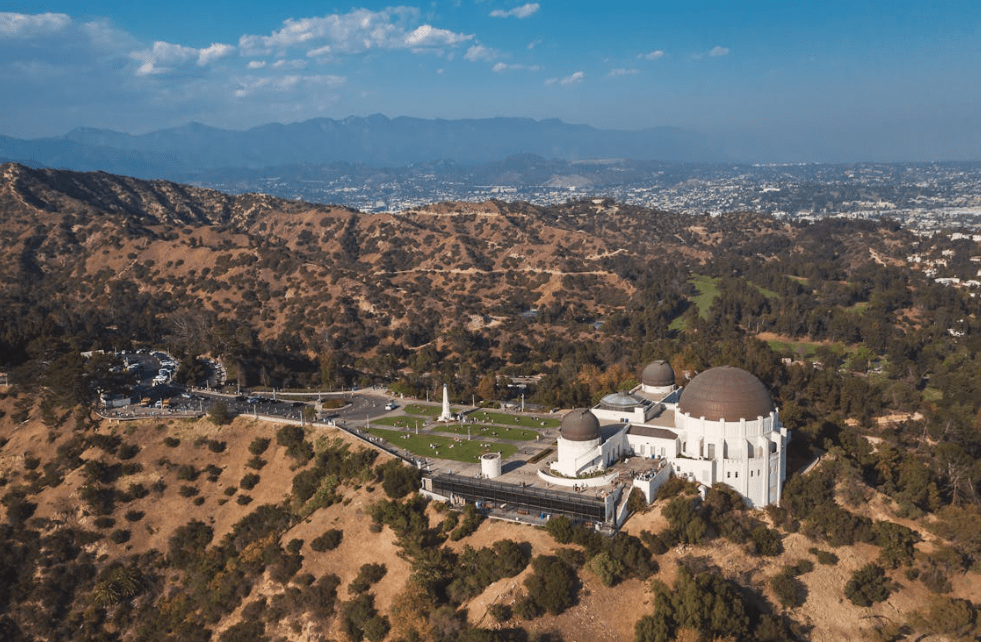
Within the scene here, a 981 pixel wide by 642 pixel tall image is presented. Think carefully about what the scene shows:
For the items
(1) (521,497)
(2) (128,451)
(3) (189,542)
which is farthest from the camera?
(2) (128,451)

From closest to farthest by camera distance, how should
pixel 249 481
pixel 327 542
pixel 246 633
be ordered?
→ pixel 246 633 → pixel 327 542 → pixel 249 481

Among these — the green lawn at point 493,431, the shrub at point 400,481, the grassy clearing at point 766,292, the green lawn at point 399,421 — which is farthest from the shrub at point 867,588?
the grassy clearing at point 766,292

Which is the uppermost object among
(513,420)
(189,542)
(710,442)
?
(710,442)

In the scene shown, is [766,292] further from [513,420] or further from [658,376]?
[513,420]

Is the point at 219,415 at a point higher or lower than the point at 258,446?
higher

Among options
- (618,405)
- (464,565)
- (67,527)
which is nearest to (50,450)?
(67,527)

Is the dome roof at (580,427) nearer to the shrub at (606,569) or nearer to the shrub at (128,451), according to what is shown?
the shrub at (606,569)

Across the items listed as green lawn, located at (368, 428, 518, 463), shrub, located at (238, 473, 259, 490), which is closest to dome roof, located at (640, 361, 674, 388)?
green lawn, located at (368, 428, 518, 463)

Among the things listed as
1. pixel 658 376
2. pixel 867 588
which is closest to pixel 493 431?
pixel 658 376

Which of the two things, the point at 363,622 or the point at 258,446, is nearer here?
the point at 363,622
